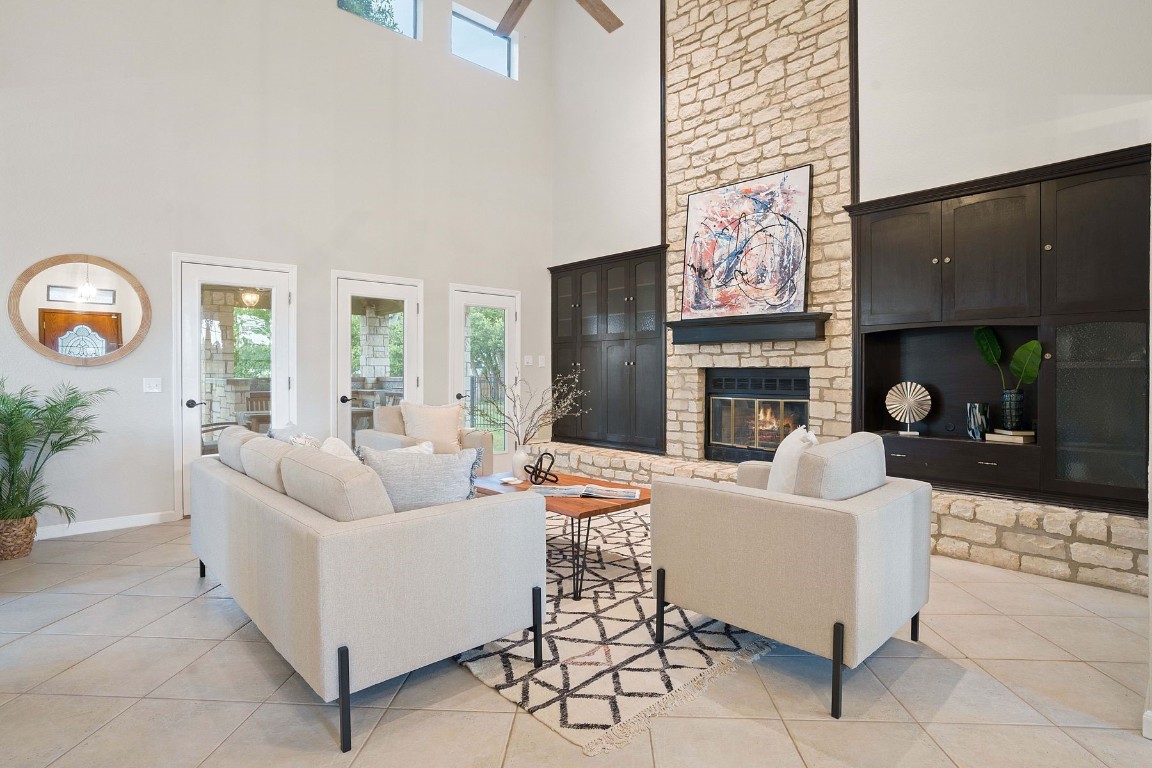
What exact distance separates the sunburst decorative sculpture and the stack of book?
46cm

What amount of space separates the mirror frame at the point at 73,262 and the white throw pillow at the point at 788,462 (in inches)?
180

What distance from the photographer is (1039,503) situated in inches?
145

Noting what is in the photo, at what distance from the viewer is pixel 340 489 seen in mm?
1940

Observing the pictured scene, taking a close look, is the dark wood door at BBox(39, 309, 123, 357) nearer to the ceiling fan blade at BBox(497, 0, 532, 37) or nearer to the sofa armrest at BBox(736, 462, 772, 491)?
the ceiling fan blade at BBox(497, 0, 532, 37)

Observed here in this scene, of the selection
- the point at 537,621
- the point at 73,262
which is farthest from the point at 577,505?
the point at 73,262

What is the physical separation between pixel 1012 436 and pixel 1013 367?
1.45 ft

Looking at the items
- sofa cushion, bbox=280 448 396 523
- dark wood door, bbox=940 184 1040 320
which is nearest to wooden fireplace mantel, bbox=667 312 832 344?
dark wood door, bbox=940 184 1040 320

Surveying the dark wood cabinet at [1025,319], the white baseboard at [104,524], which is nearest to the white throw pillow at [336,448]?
the white baseboard at [104,524]

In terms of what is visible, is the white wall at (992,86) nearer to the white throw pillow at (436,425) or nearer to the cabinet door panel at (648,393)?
the cabinet door panel at (648,393)

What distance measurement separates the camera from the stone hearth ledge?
10.7 ft

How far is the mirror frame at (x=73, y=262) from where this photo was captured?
4.04 meters

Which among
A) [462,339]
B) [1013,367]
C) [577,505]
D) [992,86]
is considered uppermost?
[992,86]

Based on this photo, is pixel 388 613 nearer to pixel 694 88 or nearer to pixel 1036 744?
pixel 1036 744

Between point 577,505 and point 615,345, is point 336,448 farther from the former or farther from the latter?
point 615,345
